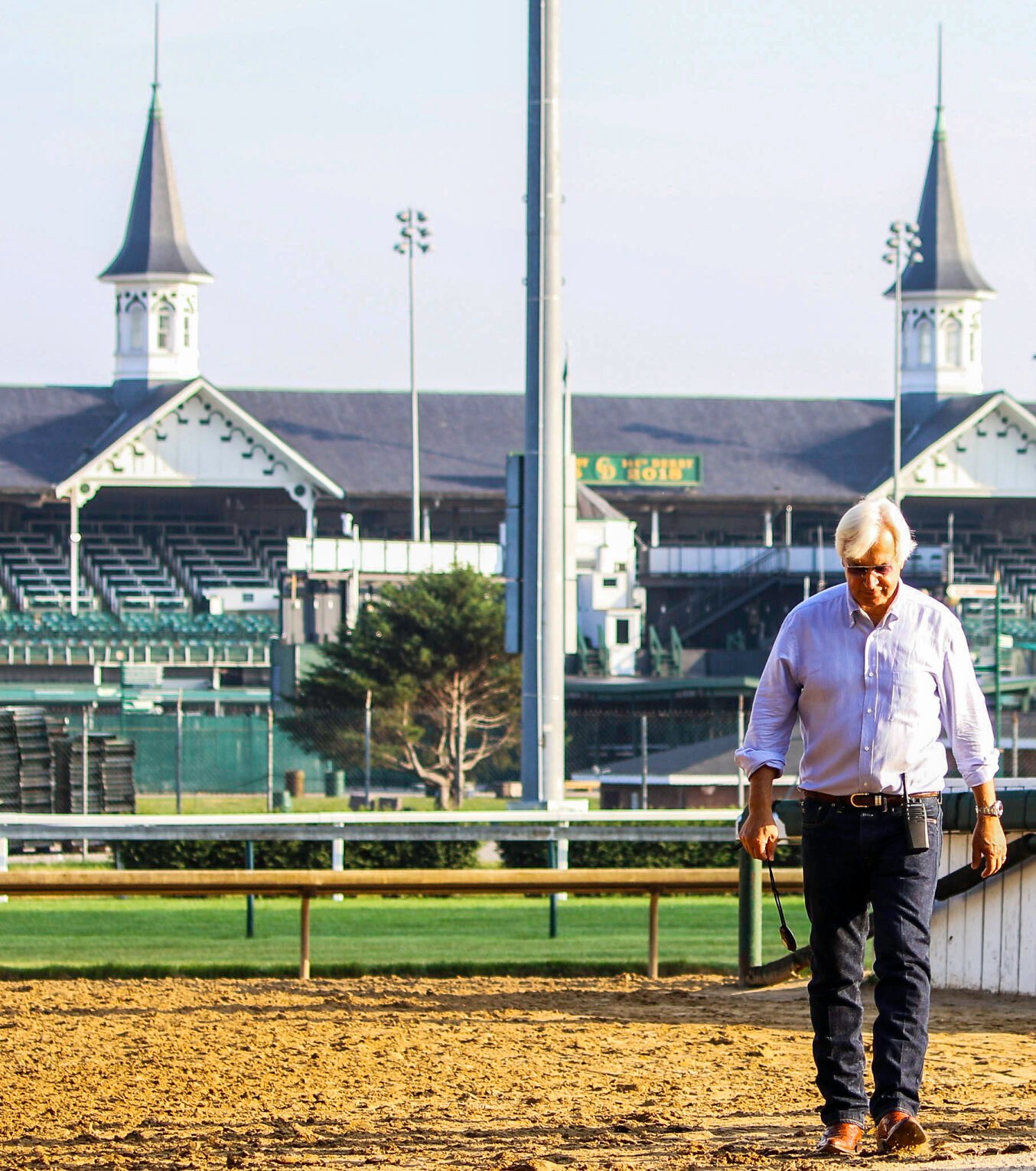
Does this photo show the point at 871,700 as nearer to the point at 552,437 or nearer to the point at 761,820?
the point at 761,820

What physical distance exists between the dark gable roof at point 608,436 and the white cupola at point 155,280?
13.3 ft

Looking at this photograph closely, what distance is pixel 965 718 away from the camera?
5691 mm

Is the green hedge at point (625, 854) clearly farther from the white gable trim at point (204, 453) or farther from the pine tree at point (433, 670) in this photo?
the white gable trim at point (204, 453)

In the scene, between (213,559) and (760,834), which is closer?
(760,834)

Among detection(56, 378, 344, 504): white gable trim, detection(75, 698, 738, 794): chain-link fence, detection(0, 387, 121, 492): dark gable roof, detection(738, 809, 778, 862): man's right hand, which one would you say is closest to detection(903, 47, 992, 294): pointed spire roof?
detection(56, 378, 344, 504): white gable trim

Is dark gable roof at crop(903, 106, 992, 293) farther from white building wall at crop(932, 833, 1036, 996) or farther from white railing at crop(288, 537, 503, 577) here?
white building wall at crop(932, 833, 1036, 996)

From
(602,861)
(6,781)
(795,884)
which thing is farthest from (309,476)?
(795,884)

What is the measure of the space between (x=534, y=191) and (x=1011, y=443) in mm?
55786

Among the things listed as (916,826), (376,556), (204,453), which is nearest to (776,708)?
(916,826)

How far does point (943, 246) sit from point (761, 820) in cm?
7502

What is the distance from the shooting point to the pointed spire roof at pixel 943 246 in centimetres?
7719

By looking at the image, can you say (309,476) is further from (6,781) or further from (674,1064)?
(674,1064)

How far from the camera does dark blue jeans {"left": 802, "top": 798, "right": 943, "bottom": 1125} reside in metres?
5.56

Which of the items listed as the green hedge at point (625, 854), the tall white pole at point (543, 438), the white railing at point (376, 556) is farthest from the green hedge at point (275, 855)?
the white railing at point (376, 556)
